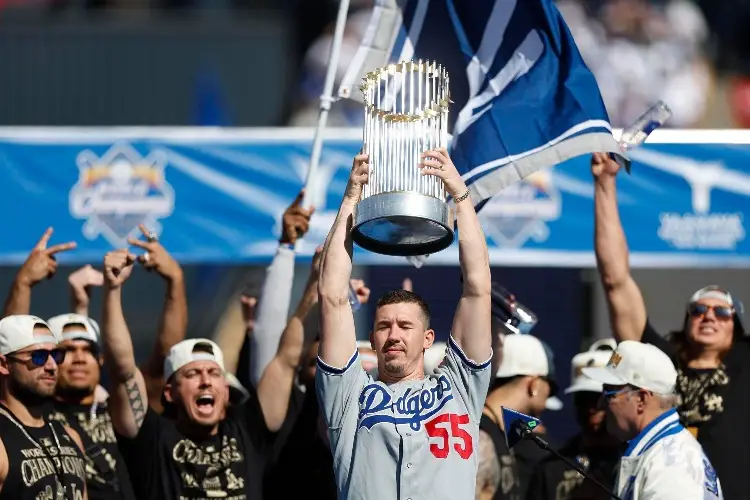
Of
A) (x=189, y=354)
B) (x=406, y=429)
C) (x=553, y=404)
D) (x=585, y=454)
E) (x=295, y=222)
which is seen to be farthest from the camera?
(x=553, y=404)

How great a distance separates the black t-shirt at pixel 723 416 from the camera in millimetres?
8711

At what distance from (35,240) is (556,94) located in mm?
3752

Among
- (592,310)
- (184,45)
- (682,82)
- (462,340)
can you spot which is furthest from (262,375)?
(682,82)

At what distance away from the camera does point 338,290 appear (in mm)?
6930

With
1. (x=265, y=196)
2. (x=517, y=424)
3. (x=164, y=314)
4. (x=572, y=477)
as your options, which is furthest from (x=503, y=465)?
(x=265, y=196)

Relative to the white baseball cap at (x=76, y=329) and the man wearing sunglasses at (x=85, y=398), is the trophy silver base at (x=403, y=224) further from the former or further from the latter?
the white baseball cap at (x=76, y=329)

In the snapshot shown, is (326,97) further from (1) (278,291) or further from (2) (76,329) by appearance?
(2) (76,329)

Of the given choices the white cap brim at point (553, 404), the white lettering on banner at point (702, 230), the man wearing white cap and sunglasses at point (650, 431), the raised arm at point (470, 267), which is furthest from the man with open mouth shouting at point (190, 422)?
the white lettering on banner at point (702, 230)

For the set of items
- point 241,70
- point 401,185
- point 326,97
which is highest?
point 241,70

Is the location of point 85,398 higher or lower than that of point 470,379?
higher

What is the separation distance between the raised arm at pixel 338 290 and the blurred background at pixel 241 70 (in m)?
5.69

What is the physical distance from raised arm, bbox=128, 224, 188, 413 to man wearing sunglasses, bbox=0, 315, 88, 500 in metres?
0.80

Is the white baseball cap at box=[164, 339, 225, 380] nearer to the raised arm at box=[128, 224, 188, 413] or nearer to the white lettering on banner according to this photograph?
the raised arm at box=[128, 224, 188, 413]

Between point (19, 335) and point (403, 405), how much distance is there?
221cm
